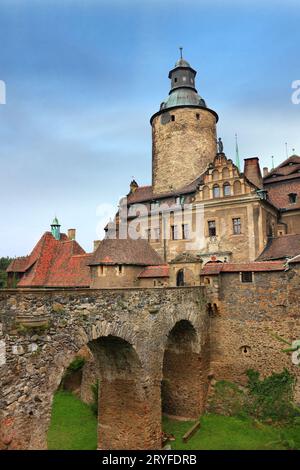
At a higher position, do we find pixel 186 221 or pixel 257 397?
pixel 186 221

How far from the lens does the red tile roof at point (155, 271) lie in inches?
913

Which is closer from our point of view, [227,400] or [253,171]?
[227,400]

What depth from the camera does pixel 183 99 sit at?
3136cm

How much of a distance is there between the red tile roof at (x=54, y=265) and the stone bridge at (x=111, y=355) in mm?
10625

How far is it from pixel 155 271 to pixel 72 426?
10.3 m

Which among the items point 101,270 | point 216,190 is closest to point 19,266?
point 101,270

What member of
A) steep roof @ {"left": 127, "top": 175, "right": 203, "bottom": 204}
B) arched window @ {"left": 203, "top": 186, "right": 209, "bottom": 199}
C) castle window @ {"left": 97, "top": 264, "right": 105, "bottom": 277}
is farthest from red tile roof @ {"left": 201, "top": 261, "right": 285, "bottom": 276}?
steep roof @ {"left": 127, "top": 175, "right": 203, "bottom": 204}

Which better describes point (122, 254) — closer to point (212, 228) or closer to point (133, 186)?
point (212, 228)

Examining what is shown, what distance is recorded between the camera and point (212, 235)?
1023 inches

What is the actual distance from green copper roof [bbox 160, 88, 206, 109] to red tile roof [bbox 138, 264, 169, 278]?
49.5 ft

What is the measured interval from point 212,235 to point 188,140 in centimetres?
924

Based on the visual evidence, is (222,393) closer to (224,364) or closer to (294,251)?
(224,364)

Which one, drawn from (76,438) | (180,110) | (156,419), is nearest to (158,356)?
(156,419)

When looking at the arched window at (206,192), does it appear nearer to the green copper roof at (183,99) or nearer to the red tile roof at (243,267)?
the red tile roof at (243,267)
